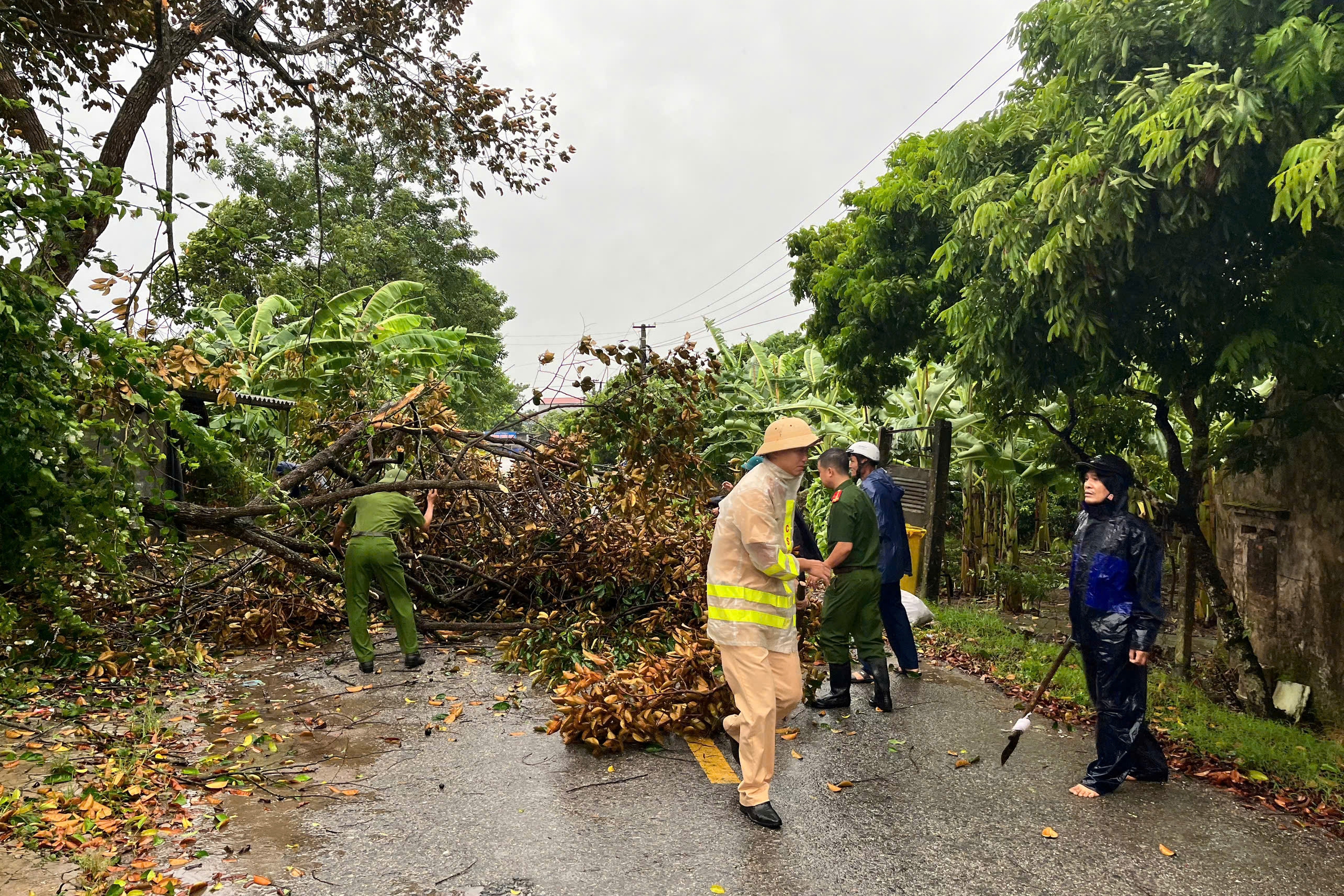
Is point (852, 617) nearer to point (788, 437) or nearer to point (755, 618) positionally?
point (755, 618)

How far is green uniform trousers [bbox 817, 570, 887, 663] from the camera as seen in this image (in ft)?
20.5

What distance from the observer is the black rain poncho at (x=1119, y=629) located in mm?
4664

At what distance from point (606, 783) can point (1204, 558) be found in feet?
16.2

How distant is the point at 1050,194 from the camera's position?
503 cm

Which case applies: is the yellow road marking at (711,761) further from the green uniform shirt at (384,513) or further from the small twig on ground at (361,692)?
the green uniform shirt at (384,513)

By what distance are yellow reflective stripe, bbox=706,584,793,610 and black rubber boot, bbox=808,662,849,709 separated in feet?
6.65

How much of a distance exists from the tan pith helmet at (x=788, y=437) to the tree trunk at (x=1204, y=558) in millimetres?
3802

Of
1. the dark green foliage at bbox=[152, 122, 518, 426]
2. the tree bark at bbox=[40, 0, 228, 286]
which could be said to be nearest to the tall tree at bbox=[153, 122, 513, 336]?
the dark green foliage at bbox=[152, 122, 518, 426]

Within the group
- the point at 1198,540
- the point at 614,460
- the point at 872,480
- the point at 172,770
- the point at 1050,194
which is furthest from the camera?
the point at 614,460

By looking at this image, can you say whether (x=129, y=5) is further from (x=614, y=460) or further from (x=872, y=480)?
(x=872, y=480)

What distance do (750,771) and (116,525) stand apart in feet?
12.1

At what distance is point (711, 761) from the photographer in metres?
5.20

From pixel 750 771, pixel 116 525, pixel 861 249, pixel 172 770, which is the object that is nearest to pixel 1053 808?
pixel 750 771

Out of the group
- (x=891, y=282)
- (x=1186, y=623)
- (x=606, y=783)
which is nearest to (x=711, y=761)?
(x=606, y=783)
